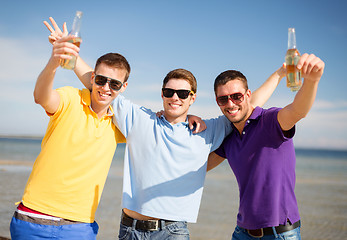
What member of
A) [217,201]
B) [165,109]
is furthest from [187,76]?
[217,201]

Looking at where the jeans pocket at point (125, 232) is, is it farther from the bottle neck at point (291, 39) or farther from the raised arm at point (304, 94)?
the bottle neck at point (291, 39)

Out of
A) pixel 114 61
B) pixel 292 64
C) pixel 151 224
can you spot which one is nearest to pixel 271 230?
pixel 151 224

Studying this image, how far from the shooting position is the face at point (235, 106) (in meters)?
3.45

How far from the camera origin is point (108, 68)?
3.30 m

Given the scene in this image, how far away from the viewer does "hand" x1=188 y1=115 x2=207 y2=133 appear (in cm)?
352

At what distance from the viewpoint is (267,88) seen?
399 cm

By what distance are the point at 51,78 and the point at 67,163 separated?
32.9 inches

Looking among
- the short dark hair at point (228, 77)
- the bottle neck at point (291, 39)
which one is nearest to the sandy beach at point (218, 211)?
the short dark hair at point (228, 77)

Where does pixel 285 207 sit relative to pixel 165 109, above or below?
below

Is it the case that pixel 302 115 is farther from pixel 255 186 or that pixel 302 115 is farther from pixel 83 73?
pixel 83 73

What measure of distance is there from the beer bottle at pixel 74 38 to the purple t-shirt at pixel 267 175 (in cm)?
201

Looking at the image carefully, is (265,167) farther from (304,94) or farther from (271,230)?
(304,94)

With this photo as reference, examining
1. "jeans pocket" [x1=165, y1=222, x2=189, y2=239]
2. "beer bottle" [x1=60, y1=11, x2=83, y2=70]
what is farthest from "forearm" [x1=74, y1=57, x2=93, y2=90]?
"jeans pocket" [x1=165, y1=222, x2=189, y2=239]

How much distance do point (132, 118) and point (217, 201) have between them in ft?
28.9
